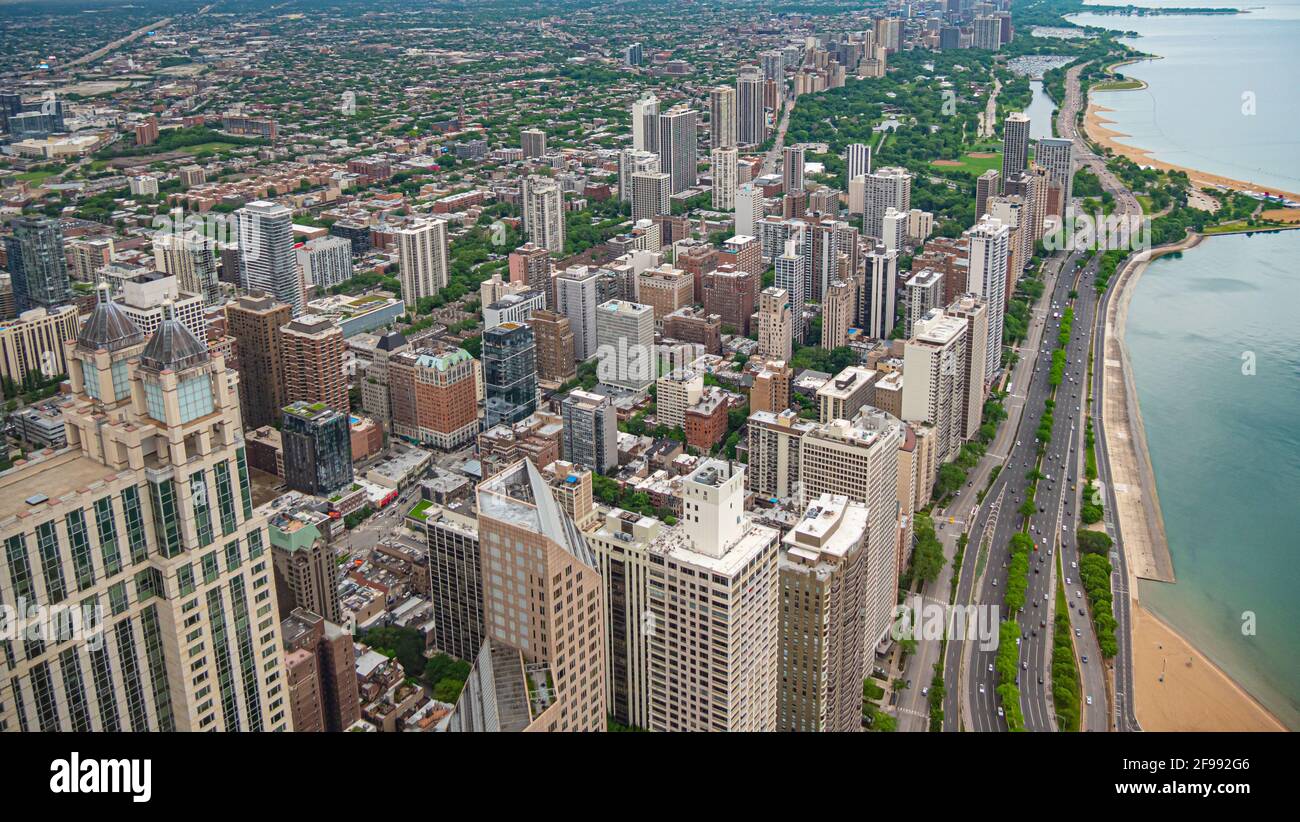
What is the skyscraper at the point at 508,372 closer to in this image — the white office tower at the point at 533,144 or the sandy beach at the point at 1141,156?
the white office tower at the point at 533,144

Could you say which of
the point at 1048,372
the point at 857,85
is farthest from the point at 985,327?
the point at 857,85

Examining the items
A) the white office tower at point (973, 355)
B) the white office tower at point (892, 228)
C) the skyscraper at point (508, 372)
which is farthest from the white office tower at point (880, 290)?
the skyscraper at point (508, 372)

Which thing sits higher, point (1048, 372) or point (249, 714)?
point (249, 714)
